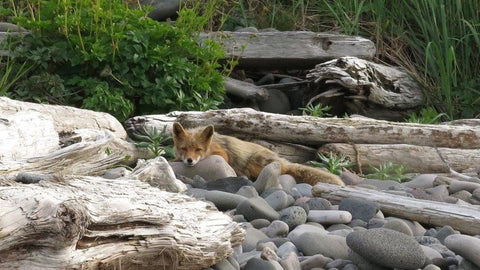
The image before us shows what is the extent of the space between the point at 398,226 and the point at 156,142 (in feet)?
8.13

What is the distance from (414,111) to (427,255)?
5288 mm

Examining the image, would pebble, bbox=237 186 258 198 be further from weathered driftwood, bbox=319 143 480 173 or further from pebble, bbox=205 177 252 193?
weathered driftwood, bbox=319 143 480 173

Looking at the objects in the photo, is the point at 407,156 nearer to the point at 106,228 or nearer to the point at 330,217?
the point at 330,217

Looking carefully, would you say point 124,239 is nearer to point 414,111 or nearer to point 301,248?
point 301,248

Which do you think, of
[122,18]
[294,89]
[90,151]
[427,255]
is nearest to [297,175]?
[90,151]

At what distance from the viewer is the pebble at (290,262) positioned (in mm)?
4129

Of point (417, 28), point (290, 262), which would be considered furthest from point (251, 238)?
point (417, 28)

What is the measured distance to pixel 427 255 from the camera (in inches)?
173

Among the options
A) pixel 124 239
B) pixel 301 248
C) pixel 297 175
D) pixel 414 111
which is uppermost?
pixel 124 239

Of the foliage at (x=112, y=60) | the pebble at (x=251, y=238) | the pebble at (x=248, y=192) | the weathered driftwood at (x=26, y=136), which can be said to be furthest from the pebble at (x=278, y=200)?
the foliage at (x=112, y=60)

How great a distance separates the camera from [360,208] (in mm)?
5156

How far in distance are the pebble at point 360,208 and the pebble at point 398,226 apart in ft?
0.87

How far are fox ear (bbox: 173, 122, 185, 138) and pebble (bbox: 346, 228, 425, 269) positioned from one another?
2.73 m

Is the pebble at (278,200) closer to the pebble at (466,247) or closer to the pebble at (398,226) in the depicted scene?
the pebble at (398,226)
